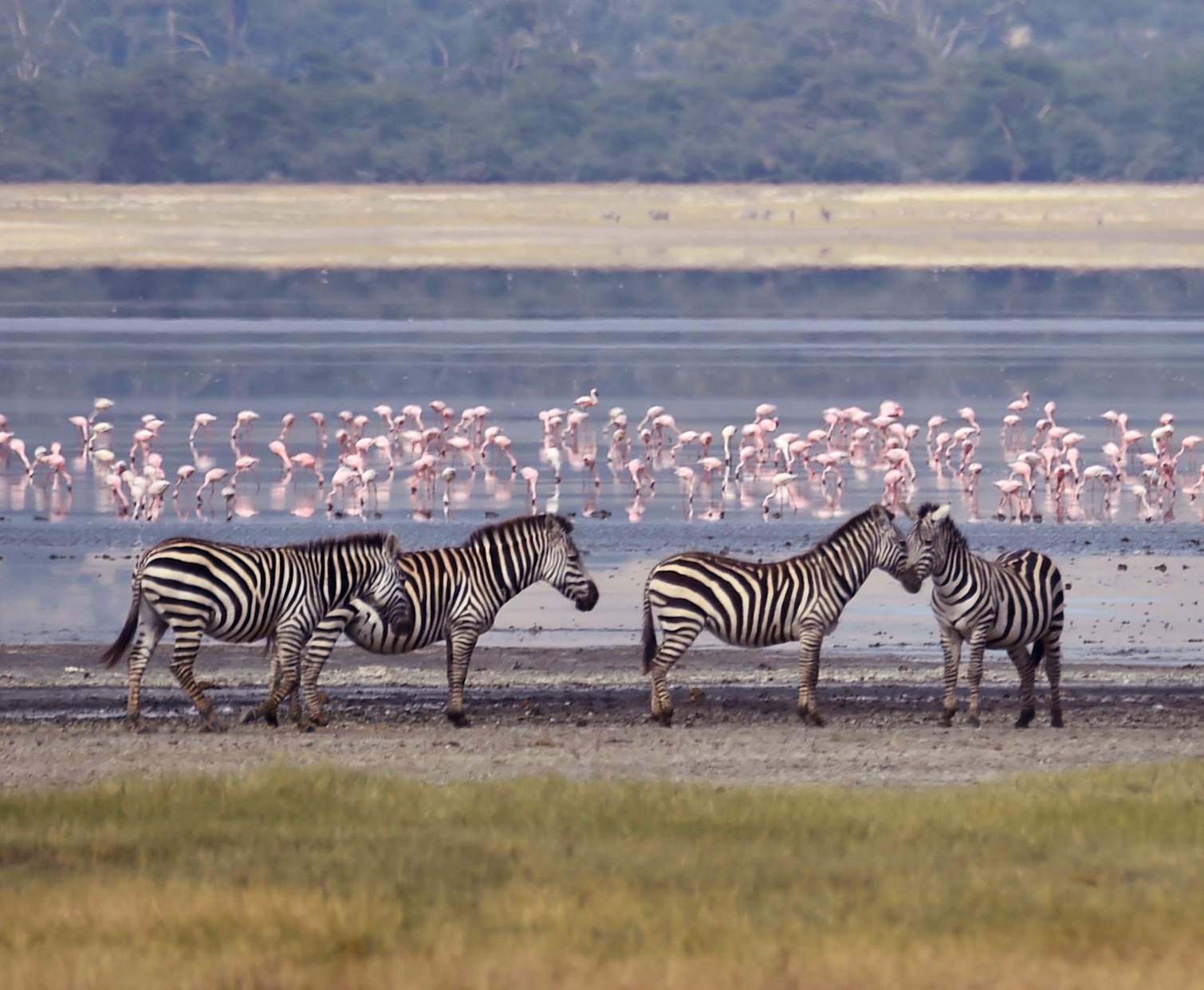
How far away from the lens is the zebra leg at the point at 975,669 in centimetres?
1248

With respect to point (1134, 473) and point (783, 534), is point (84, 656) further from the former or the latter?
point (1134, 473)

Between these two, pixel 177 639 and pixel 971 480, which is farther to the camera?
pixel 971 480

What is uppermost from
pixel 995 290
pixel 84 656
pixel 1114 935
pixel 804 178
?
pixel 804 178

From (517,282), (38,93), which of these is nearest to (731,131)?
(517,282)

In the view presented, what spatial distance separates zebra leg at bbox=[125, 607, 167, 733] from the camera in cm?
1202

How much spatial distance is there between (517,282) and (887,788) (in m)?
60.7

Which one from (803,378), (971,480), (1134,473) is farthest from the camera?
(803,378)

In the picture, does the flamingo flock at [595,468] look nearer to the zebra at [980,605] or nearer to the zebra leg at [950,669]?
the zebra at [980,605]

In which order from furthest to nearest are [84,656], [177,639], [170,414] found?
[170,414]
[84,656]
[177,639]

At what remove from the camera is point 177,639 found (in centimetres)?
1193

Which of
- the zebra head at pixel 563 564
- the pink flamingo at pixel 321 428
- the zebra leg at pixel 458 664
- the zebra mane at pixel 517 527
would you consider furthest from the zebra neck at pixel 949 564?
the pink flamingo at pixel 321 428

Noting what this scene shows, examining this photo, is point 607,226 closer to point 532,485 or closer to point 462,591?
Answer: point 532,485

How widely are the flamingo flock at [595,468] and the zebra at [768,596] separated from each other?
7048 mm

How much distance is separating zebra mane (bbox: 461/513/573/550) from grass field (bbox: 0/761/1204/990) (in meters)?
3.27
